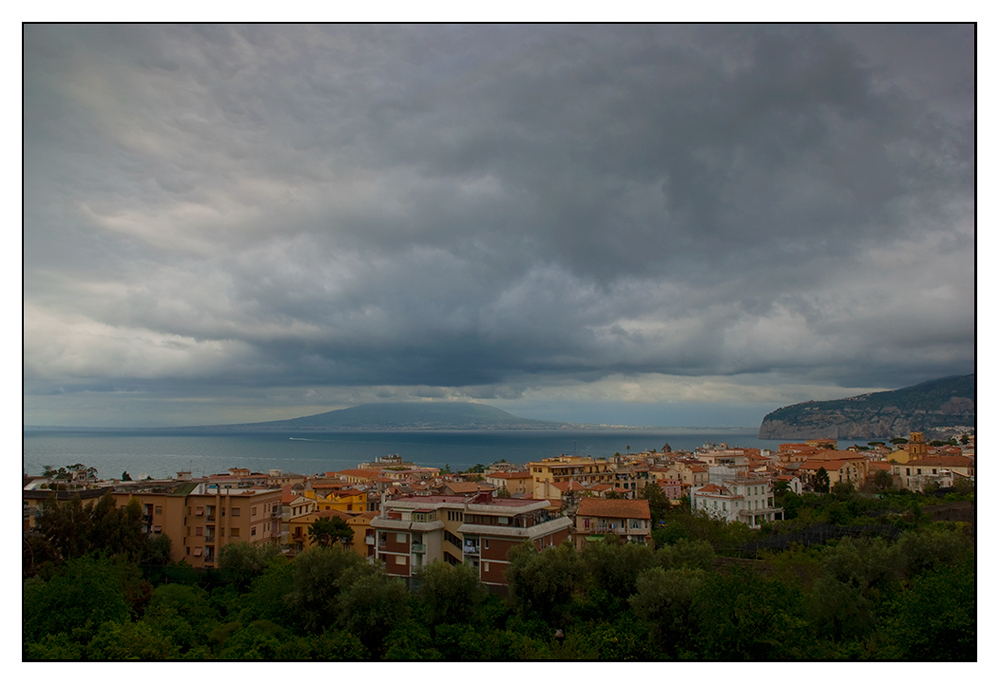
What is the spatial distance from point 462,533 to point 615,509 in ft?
19.5

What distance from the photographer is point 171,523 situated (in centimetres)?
1391

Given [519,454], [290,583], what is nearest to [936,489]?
[290,583]

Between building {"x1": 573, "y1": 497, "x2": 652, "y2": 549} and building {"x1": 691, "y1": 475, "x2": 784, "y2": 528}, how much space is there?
212 inches

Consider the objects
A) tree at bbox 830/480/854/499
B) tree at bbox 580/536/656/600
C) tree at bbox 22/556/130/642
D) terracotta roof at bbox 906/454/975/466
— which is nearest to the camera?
tree at bbox 22/556/130/642

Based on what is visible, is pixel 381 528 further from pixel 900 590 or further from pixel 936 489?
pixel 936 489

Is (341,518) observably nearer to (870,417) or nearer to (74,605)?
(74,605)

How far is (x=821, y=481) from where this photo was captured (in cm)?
2627

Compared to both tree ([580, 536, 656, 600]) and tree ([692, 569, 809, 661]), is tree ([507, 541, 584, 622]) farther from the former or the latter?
tree ([692, 569, 809, 661])

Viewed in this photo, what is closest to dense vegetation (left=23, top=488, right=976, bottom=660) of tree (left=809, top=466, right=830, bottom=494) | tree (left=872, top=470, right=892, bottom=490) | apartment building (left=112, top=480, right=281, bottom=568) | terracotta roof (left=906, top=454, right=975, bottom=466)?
→ apartment building (left=112, top=480, right=281, bottom=568)

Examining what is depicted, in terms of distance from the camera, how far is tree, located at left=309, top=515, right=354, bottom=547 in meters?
15.5

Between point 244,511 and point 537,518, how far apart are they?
7192mm

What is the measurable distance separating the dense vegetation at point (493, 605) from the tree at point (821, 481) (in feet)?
46.3

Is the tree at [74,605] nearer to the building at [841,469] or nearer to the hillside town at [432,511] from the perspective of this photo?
the hillside town at [432,511]

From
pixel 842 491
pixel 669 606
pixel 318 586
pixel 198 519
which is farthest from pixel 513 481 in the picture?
pixel 669 606
